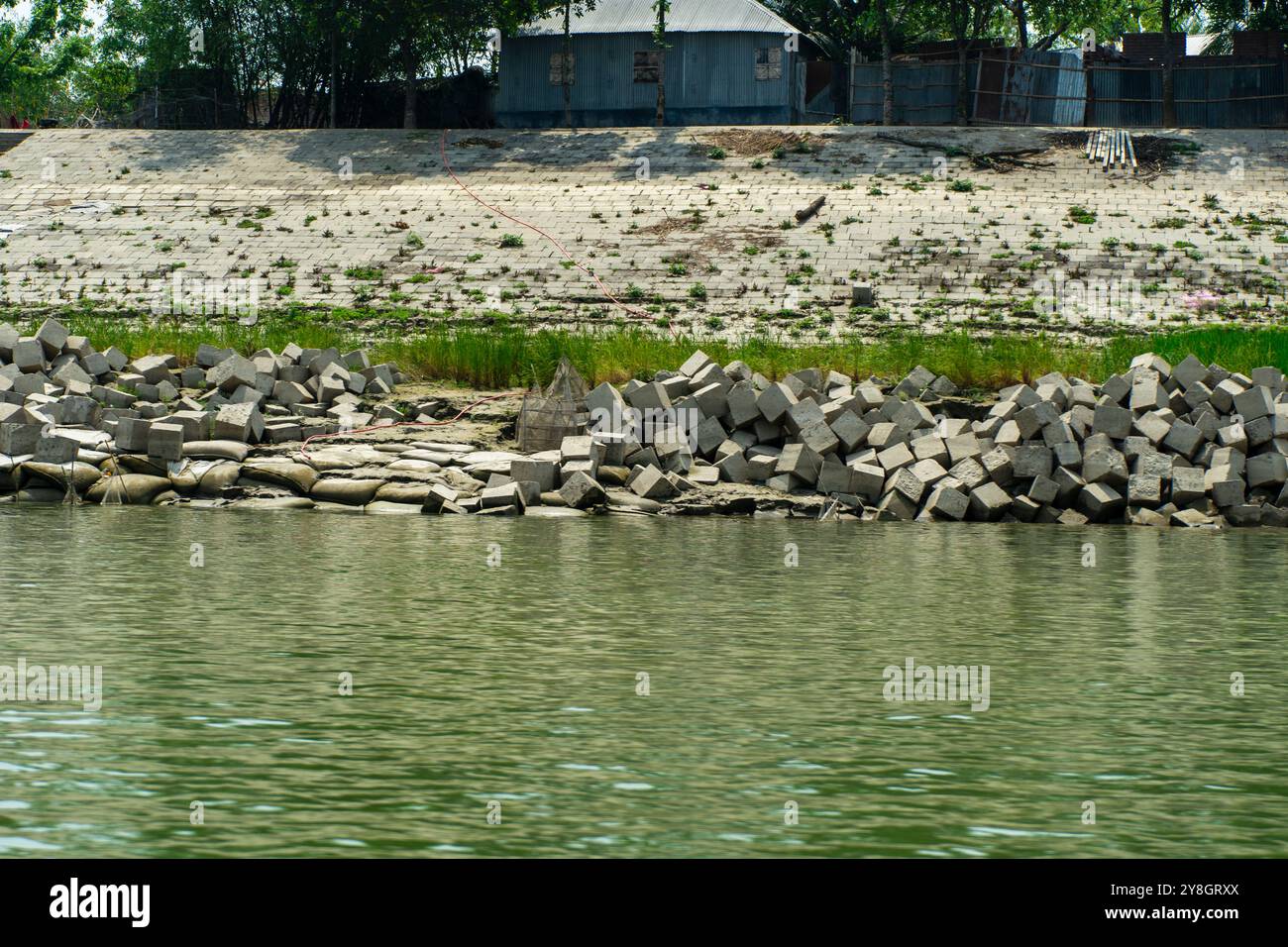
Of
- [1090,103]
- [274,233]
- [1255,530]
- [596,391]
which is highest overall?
[1090,103]

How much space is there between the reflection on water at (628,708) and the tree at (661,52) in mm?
31309

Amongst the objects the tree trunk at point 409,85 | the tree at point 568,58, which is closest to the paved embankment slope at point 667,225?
the tree trunk at point 409,85

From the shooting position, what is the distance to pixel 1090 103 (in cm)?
4122

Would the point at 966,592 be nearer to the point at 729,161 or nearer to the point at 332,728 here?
the point at 332,728

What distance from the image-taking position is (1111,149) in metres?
34.3

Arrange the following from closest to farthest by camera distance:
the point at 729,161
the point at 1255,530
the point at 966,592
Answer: the point at 966,592
the point at 1255,530
the point at 729,161

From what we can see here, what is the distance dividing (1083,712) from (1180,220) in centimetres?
2512

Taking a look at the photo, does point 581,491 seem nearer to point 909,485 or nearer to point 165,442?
point 909,485

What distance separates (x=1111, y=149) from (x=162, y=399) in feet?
78.6

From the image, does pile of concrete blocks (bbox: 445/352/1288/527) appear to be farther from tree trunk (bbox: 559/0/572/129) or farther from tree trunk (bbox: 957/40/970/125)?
tree trunk (bbox: 559/0/572/129)

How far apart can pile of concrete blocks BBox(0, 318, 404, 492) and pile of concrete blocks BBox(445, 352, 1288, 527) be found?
3.31 metres

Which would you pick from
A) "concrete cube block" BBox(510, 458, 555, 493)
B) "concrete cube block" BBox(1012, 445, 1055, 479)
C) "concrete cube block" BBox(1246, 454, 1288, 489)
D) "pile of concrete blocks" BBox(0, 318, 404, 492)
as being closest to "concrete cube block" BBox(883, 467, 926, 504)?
"concrete cube block" BBox(1012, 445, 1055, 479)
